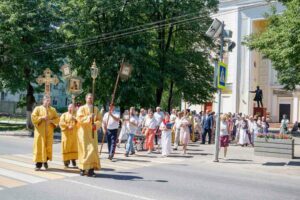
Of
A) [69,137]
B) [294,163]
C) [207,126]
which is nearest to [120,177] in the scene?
[69,137]

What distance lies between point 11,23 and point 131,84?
29.5 feet

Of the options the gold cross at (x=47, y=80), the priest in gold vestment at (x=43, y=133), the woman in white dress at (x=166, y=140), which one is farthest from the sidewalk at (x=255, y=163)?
the gold cross at (x=47, y=80)

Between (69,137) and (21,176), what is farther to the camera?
(69,137)

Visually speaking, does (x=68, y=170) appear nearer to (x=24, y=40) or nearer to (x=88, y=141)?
(x=88, y=141)

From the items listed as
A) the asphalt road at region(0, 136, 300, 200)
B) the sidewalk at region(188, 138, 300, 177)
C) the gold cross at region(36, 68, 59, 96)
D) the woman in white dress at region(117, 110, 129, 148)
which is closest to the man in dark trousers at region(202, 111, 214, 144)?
the sidewalk at region(188, 138, 300, 177)

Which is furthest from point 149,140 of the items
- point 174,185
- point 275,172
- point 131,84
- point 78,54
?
point 78,54

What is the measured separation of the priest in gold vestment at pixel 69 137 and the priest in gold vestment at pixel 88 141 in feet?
3.63

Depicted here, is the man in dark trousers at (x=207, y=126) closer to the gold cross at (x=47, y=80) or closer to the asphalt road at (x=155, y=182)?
the asphalt road at (x=155, y=182)

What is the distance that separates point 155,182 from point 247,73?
4343 centimetres

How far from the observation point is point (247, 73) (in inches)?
2036

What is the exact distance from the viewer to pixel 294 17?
1738cm

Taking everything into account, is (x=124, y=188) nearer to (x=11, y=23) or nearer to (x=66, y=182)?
(x=66, y=182)

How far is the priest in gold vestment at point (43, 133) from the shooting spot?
1117cm

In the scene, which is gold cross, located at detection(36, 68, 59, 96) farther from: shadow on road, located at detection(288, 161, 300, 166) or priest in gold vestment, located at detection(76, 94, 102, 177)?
shadow on road, located at detection(288, 161, 300, 166)
